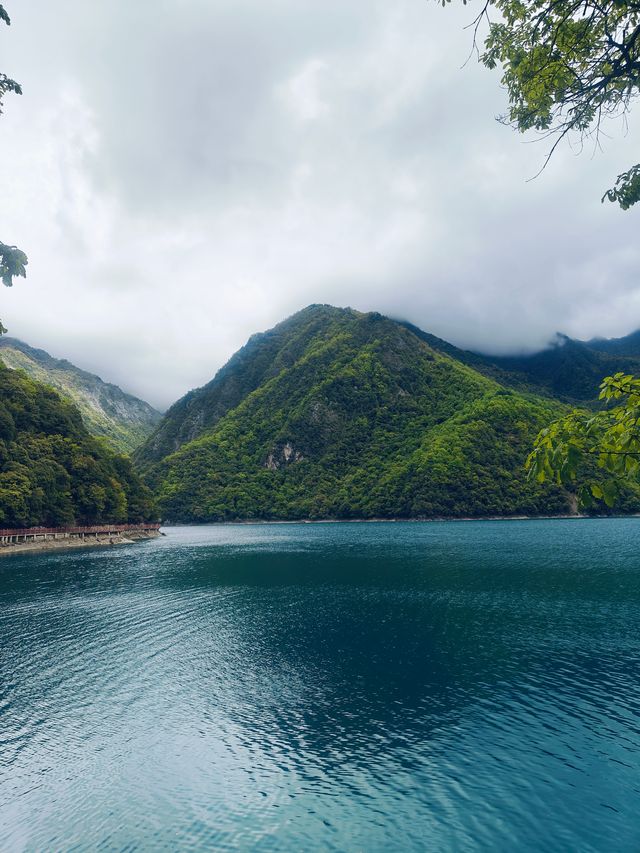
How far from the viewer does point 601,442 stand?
5.73m

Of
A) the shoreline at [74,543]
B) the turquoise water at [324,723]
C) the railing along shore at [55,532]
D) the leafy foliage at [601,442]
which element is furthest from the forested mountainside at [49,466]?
the leafy foliage at [601,442]

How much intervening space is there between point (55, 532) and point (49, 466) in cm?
1565

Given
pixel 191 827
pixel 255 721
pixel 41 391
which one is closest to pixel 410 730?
pixel 255 721

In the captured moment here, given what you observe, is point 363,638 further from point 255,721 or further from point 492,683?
point 255,721

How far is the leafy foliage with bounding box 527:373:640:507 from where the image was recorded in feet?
17.9

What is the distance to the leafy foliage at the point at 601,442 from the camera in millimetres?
5457

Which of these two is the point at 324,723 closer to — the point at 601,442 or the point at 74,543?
the point at 601,442

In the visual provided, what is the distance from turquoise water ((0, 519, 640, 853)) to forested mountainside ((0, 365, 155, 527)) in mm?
54937

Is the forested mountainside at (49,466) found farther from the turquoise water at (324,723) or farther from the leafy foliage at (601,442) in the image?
the leafy foliage at (601,442)

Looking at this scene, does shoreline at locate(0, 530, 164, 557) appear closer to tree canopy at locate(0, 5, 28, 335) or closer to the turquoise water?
the turquoise water

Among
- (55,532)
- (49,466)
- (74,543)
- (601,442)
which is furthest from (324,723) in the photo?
(74,543)

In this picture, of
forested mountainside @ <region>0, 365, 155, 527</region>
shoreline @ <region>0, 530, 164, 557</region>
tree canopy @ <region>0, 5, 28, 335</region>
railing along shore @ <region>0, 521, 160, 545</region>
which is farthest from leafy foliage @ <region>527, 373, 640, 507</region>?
railing along shore @ <region>0, 521, 160, 545</region>

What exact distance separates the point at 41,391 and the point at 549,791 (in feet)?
447

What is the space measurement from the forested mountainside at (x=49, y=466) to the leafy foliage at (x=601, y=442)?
350 feet
